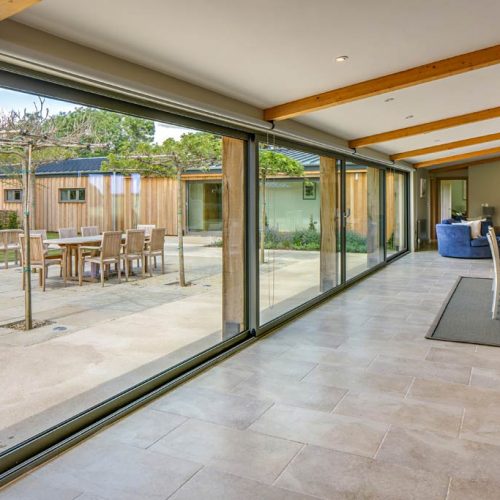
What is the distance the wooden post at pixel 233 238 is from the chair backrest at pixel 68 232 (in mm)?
1732

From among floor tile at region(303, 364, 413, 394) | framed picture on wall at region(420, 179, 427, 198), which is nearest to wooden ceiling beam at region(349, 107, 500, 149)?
floor tile at region(303, 364, 413, 394)

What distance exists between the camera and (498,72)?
4.72 m

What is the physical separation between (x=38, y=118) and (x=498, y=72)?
4.08m

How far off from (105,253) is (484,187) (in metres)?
13.4

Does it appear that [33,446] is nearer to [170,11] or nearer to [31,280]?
[31,280]

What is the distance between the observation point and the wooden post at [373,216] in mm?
9117

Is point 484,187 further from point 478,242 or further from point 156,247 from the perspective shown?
point 156,247

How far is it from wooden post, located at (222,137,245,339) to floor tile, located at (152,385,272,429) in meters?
1.31

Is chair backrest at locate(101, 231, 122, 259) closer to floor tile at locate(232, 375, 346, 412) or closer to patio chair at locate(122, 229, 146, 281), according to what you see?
patio chair at locate(122, 229, 146, 281)

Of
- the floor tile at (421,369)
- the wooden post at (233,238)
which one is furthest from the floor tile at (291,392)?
the wooden post at (233,238)

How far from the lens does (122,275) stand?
148 inches

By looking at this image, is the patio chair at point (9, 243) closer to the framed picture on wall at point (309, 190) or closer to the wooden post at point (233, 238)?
the wooden post at point (233, 238)

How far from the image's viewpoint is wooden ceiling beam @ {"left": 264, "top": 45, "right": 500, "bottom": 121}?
13.1ft

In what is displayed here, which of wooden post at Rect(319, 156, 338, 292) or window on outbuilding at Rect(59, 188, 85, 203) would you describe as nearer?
window on outbuilding at Rect(59, 188, 85, 203)
